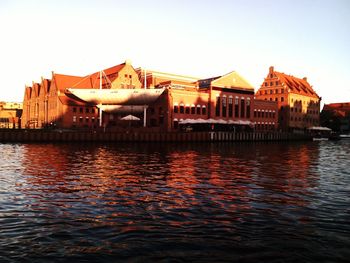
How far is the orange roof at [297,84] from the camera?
4586 inches

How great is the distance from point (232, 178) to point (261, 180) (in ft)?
6.38

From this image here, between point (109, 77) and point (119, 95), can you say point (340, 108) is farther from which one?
point (119, 95)

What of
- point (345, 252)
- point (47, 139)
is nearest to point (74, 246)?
point (345, 252)

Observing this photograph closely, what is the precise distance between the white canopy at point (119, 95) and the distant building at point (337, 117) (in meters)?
94.5

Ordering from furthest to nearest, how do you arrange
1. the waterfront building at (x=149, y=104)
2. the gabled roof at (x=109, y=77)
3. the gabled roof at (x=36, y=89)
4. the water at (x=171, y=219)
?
the gabled roof at (x=36, y=89)
the gabled roof at (x=109, y=77)
the waterfront building at (x=149, y=104)
the water at (x=171, y=219)

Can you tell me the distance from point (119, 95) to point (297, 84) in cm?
7896

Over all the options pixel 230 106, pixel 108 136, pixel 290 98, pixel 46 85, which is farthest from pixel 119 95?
pixel 290 98

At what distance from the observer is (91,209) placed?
1265 centimetres

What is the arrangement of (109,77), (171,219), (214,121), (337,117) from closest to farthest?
1. (171,219)
2. (214,121)
3. (109,77)
4. (337,117)

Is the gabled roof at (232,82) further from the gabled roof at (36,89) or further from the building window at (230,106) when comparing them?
the gabled roof at (36,89)

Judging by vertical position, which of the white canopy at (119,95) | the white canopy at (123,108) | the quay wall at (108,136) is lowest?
the quay wall at (108,136)

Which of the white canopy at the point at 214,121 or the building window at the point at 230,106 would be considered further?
the building window at the point at 230,106

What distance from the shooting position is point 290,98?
374 feet

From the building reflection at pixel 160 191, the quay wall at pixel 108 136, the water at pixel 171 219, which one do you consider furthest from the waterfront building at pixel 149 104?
the water at pixel 171 219
